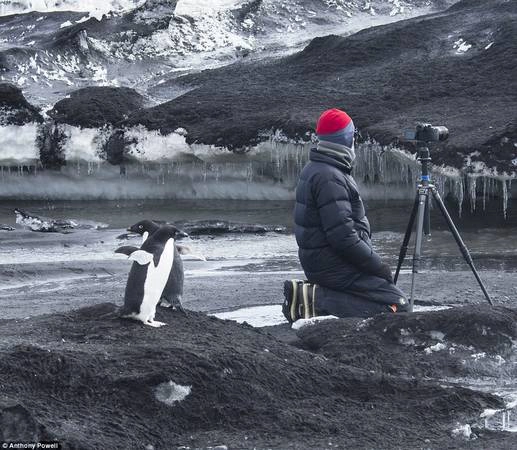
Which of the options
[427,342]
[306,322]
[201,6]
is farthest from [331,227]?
[201,6]

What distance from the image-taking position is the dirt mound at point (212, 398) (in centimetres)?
527

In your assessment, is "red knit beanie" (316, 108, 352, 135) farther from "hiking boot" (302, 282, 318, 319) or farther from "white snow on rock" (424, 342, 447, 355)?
"white snow on rock" (424, 342, 447, 355)

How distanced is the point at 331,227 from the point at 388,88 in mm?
8383

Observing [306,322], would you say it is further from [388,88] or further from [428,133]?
[388,88]

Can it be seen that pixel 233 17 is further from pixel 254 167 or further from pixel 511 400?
pixel 511 400

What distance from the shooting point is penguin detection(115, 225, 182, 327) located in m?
6.69

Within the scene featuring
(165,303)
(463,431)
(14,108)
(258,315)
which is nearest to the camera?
(463,431)

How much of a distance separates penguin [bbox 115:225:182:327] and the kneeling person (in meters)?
1.05

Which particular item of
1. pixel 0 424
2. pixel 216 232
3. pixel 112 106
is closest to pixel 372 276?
pixel 0 424

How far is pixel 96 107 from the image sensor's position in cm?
1605

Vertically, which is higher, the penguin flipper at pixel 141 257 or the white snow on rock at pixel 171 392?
the penguin flipper at pixel 141 257

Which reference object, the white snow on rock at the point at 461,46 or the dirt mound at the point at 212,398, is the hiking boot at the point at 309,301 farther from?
the white snow on rock at the point at 461,46

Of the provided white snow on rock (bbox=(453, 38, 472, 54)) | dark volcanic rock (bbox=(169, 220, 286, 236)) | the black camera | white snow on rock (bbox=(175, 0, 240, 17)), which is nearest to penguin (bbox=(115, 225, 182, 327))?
the black camera

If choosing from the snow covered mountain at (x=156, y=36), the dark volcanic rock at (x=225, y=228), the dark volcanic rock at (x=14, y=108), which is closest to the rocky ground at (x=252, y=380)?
the dark volcanic rock at (x=225, y=228)
